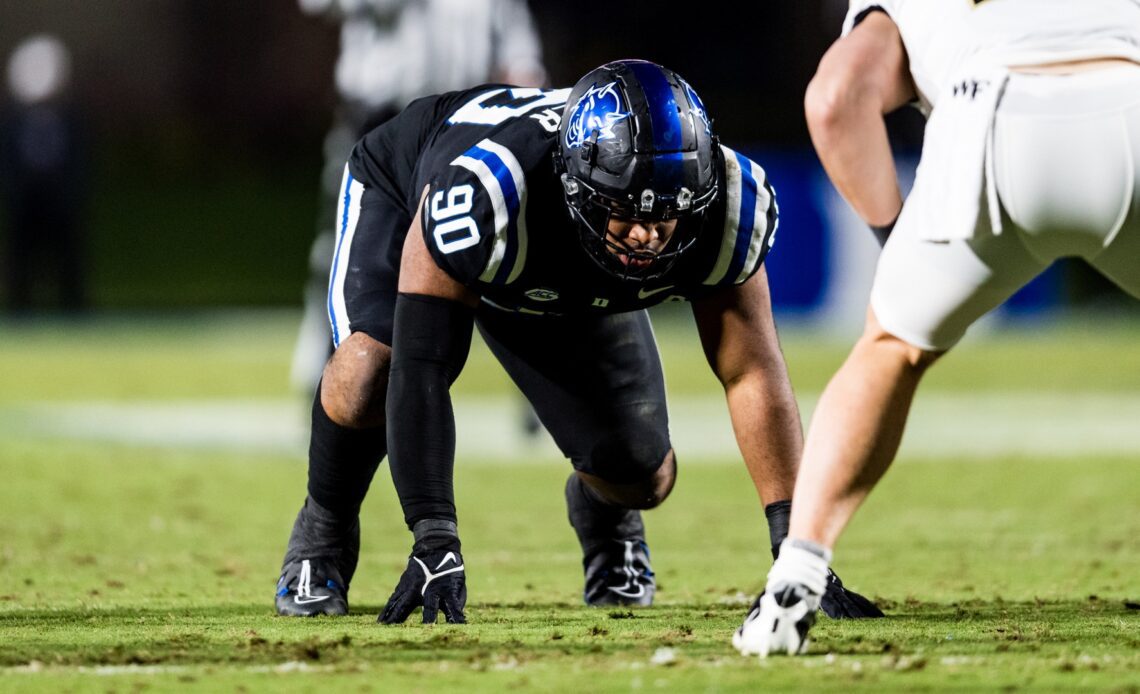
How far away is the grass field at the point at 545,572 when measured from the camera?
13.1 ft

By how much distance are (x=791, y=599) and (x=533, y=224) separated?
1294mm

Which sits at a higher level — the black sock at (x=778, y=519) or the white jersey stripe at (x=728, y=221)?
the white jersey stripe at (x=728, y=221)

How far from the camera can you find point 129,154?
2823cm

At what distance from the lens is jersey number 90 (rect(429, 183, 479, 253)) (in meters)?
4.63

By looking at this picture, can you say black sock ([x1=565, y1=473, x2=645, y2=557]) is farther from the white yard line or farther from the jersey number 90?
the white yard line

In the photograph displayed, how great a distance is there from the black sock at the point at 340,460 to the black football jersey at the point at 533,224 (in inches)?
21.8

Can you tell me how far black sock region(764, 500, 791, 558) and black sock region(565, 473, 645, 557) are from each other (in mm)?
854

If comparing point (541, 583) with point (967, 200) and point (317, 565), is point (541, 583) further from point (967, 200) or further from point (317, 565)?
point (967, 200)

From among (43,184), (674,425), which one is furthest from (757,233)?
(43,184)

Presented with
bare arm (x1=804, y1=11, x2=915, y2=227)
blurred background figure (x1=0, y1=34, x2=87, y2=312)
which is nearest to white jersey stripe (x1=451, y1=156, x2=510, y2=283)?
bare arm (x1=804, y1=11, x2=915, y2=227)

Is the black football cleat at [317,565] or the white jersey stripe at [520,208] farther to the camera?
the black football cleat at [317,565]

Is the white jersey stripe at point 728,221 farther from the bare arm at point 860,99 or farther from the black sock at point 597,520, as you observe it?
the black sock at point 597,520

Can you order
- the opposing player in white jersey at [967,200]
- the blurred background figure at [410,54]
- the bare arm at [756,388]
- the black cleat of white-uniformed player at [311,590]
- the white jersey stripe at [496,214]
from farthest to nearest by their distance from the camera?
the blurred background figure at [410,54], the black cleat of white-uniformed player at [311,590], the bare arm at [756,388], the white jersey stripe at [496,214], the opposing player in white jersey at [967,200]

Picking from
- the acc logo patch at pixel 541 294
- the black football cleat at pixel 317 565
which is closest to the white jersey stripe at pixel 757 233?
the acc logo patch at pixel 541 294
